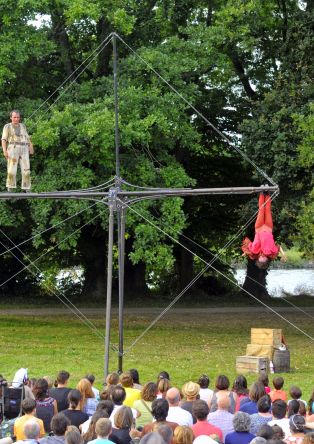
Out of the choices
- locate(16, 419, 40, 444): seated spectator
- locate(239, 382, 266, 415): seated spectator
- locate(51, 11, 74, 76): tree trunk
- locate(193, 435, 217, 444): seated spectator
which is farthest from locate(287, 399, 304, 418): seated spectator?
locate(51, 11, 74, 76): tree trunk

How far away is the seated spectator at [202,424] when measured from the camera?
391 inches

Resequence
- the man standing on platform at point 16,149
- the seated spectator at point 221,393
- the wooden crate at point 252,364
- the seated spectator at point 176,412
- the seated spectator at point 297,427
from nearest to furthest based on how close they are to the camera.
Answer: the seated spectator at point 297,427, the seated spectator at point 176,412, the seated spectator at point 221,393, the man standing on platform at point 16,149, the wooden crate at point 252,364

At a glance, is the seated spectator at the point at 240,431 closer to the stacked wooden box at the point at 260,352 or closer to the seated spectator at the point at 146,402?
the seated spectator at the point at 146,402

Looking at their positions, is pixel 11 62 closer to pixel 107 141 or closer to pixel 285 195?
pixel 107 141

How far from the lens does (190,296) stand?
35656 millimetres

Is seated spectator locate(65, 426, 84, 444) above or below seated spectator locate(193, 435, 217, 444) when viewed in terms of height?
above

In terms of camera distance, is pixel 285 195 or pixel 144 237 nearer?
pixel 144 237

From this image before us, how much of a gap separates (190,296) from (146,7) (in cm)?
1068

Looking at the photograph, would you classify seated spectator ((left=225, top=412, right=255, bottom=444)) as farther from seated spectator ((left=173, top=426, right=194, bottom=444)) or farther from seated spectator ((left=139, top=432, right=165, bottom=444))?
seated spectator ((left=139, top=432, right=165, bottom=444))

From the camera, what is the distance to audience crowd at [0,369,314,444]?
9.20 metres

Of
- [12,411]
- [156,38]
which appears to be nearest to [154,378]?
[12,411]

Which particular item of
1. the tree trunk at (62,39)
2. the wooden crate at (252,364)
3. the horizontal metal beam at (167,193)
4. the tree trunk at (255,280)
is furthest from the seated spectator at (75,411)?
the tree trunk at (255,280)

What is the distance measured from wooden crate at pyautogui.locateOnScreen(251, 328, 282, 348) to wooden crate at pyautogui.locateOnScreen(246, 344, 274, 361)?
11cm

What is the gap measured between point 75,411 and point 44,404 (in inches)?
24.9
